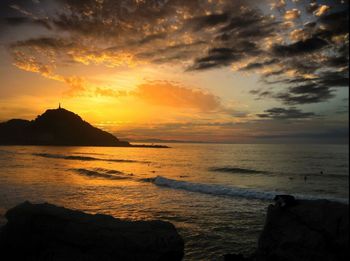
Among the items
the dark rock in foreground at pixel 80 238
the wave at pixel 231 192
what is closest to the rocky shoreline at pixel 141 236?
the dark rock in foreground at pixel 80 238

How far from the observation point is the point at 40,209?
36.7ft

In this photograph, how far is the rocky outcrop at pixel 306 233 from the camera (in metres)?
8.01

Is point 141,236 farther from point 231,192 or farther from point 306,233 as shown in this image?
point 231,192

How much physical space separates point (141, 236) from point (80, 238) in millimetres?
1967

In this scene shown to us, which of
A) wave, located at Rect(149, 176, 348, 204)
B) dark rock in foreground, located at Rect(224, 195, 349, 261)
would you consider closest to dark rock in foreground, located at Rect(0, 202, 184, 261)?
dark rock in foreground, located at Rect(224, 195, 349, 261)

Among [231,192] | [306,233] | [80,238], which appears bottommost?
[231,192]

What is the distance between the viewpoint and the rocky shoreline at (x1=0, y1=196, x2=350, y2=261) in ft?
27.4

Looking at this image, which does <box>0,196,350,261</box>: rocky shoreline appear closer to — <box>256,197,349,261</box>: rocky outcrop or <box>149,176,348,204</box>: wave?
<box>256,197,349,261</box>: rocky outcrop

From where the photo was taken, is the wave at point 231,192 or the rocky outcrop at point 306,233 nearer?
the rocky outcrop at point 306,233

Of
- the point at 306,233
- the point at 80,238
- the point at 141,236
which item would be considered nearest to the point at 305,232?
the point at 306,233

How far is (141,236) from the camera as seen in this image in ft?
33.8

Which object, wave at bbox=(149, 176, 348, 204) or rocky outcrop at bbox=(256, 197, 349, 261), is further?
wave at bbox=(149, 176, 348, 204)

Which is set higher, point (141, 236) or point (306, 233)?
point (306, 233)

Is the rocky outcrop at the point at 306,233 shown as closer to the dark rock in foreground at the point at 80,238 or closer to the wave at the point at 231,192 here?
the dark rock in foreground at the point at 80,238
